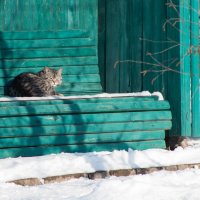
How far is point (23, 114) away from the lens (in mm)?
6781

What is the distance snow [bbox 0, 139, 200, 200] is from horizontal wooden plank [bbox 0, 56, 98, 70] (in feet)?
10.5

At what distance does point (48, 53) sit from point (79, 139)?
315 centimetres

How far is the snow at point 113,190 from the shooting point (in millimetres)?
5219

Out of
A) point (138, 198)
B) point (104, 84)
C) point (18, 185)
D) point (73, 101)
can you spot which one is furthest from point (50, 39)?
point (138, 198)

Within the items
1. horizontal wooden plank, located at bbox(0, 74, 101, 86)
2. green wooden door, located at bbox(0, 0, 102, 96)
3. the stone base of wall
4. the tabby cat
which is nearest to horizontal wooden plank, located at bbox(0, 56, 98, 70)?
green wooden door, located at bbox(0, 0, 102, 96)

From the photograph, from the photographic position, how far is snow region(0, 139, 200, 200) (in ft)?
17.4

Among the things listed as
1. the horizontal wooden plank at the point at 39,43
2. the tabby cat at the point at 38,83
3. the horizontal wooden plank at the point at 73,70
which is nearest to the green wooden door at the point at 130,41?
the horizontal wooden plank at the point at 73,70

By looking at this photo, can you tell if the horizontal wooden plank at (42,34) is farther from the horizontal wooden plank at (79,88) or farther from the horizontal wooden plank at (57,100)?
the horizontal wooden plank at (57,100)

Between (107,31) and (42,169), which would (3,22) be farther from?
(42,169)

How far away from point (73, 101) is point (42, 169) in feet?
4.20

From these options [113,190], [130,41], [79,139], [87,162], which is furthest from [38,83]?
[113,190]

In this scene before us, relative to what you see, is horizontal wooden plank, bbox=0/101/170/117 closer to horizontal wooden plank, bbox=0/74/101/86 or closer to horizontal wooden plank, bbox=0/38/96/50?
horizontal wooden plank, bbox=0/74/101/86

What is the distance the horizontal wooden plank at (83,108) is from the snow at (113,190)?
1.17 m

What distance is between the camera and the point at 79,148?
6.98m
